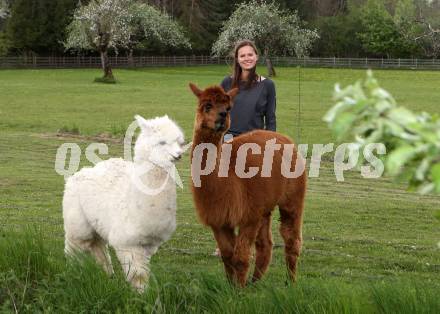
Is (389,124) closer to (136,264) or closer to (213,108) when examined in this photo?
(213,108)

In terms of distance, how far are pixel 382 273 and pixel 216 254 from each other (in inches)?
69.8

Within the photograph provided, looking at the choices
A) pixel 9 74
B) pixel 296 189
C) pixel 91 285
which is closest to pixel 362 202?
pixel 296 189

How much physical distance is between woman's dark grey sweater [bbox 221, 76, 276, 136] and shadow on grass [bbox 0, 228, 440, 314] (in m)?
1.80

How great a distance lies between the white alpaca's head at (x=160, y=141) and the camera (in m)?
5.50

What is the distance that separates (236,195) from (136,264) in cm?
95

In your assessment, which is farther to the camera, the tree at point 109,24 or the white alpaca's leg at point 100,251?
the tree at point 109,24

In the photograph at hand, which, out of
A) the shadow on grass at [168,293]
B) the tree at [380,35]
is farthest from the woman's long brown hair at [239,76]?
the tree at [380,35]

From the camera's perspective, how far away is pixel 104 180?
20.7 feet

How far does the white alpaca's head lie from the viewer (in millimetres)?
5504

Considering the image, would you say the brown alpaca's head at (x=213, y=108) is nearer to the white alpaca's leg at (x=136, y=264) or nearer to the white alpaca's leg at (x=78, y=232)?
the white alpaca's leg at (x=136, y=264)

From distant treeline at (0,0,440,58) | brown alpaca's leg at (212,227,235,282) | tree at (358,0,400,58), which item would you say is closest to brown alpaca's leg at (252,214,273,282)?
brown alpaca's leg at (212,227,235,282)

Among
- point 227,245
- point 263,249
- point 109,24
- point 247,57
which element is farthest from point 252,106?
point 109,24

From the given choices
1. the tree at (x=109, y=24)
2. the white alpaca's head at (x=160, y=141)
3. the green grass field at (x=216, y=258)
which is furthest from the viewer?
the tree at (x=109, y=24)

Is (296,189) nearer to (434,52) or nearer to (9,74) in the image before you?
(9,74)
